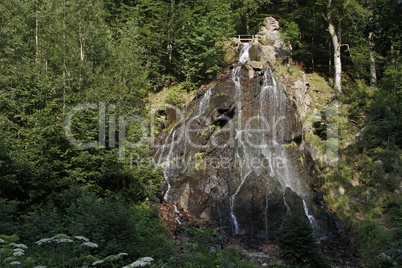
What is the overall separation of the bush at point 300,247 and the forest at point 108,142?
1.24 metres

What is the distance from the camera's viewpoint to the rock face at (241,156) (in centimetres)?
1162

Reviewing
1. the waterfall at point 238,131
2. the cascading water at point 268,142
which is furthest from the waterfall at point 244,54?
the cascading water at point 268,142

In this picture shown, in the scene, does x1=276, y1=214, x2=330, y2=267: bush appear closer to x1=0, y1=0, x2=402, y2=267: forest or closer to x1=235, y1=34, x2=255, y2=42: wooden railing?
x1=0, y1=0, x2=402, y2=267: forest

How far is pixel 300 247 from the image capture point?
7277mm

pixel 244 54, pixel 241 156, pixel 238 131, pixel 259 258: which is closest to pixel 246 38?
pixel 244 54

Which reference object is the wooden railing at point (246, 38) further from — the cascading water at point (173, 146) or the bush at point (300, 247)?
the bush at point (300, 247)

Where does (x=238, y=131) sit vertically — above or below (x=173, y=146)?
above

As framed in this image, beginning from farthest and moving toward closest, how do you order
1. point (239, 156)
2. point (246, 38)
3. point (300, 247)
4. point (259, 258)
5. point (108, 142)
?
point (246, 38) → point (239, 156) → point (108, 142) → point (259, 258) → point (300, 247)

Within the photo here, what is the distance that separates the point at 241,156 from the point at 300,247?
678 cm

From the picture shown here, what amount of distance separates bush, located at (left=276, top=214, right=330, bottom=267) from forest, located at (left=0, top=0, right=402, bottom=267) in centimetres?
124

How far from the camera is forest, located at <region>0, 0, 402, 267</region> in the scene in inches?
214

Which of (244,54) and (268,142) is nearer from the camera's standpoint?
(268,142)

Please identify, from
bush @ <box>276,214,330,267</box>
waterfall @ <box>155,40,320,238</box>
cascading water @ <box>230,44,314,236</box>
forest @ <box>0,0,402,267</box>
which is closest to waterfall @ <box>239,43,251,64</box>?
forest @ <box>0,0,402,267</box>

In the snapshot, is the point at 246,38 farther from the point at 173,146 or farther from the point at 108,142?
the point at 108,142
